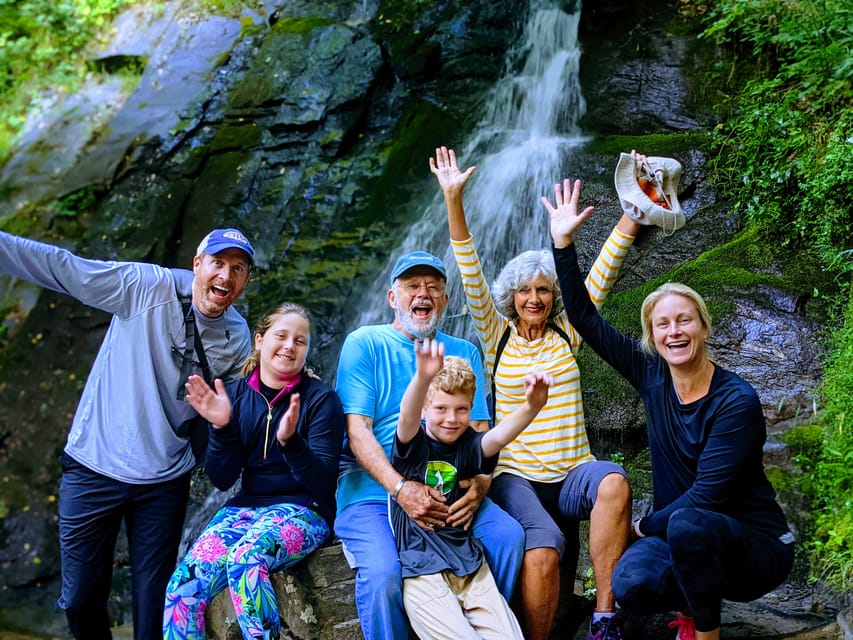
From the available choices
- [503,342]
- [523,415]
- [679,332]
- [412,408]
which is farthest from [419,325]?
[679,332]

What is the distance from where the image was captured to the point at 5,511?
7156mm

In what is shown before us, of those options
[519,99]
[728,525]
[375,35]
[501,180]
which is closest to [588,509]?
[728,525]

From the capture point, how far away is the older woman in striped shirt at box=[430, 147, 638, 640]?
3.28 metres

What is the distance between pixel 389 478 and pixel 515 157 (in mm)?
4598

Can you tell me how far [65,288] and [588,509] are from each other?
240 centimetres

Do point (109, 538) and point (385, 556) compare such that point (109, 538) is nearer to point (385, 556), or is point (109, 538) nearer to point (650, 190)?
point (385, 556)

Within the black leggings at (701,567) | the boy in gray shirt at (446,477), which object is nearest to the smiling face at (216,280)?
the boy in gray shirt at (446,477)

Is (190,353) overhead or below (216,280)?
below

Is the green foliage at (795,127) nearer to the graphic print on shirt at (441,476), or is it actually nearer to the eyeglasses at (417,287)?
the eyeglasses at (417,287)

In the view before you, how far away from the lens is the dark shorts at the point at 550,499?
10.8ft

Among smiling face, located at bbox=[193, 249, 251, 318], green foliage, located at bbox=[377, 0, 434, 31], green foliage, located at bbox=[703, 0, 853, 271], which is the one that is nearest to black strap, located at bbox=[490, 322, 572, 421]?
smiling face, located at bbox=[193, 249, 251, 318]

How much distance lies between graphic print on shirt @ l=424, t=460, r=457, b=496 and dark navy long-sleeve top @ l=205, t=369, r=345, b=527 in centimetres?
41

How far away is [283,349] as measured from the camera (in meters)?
3.47

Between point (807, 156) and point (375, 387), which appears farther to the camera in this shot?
point (807, 156)
